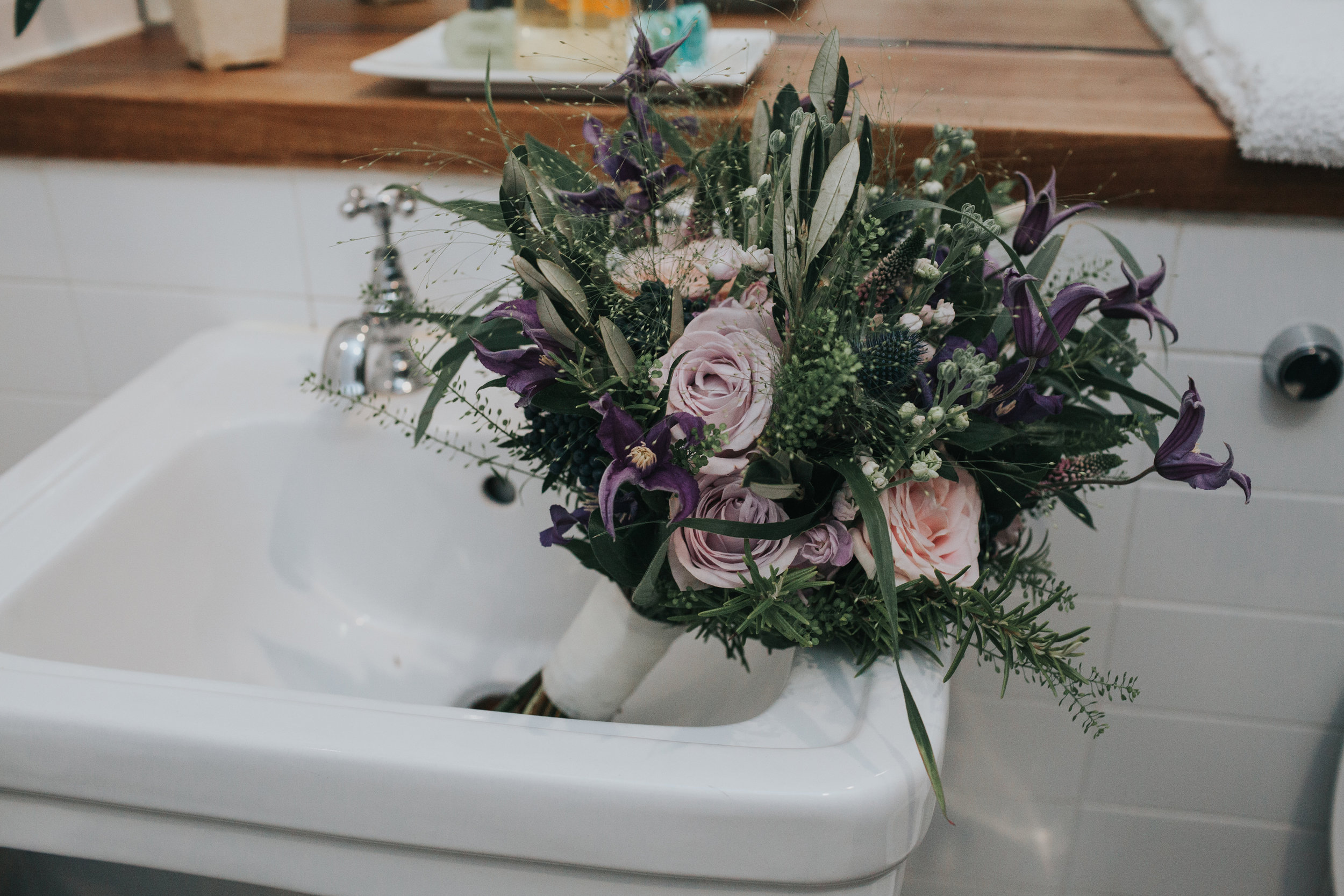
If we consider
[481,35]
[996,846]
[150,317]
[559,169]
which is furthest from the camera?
[996,846]

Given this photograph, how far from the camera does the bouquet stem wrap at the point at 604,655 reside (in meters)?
0.53

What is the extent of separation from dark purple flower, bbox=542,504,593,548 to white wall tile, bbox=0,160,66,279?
67cm

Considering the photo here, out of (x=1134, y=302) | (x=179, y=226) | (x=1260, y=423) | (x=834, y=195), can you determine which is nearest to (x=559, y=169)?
(x=834, y=195)

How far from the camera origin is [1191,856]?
966 millimetres

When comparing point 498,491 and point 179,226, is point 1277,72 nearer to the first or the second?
point 498,491

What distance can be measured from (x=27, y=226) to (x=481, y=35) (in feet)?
1.50

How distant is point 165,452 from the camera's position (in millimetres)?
703

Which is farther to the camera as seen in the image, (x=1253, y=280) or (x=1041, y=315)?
(x=1253, y=280)

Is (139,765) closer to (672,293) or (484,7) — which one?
(672,293)

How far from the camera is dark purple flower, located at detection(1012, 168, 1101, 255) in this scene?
0.45 m

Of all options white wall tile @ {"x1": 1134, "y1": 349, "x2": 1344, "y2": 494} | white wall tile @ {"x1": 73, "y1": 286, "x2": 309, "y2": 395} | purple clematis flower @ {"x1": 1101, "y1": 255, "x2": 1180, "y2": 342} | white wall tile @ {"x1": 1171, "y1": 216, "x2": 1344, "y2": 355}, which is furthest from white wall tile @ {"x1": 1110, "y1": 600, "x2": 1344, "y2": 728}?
white wall tile @ {"x1": 73, "y1": 286, "x2": 309, "y2": 395}

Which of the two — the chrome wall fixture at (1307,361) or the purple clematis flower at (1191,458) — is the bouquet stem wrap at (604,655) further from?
the chrome wall fixture at (1307,361)

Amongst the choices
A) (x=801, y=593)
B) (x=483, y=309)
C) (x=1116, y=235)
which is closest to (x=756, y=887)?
(x=801, y=593)

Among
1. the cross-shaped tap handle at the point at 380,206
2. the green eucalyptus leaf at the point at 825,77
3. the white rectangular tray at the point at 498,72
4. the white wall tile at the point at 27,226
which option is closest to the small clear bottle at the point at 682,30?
the white rectangular tray at the point at 498,72
